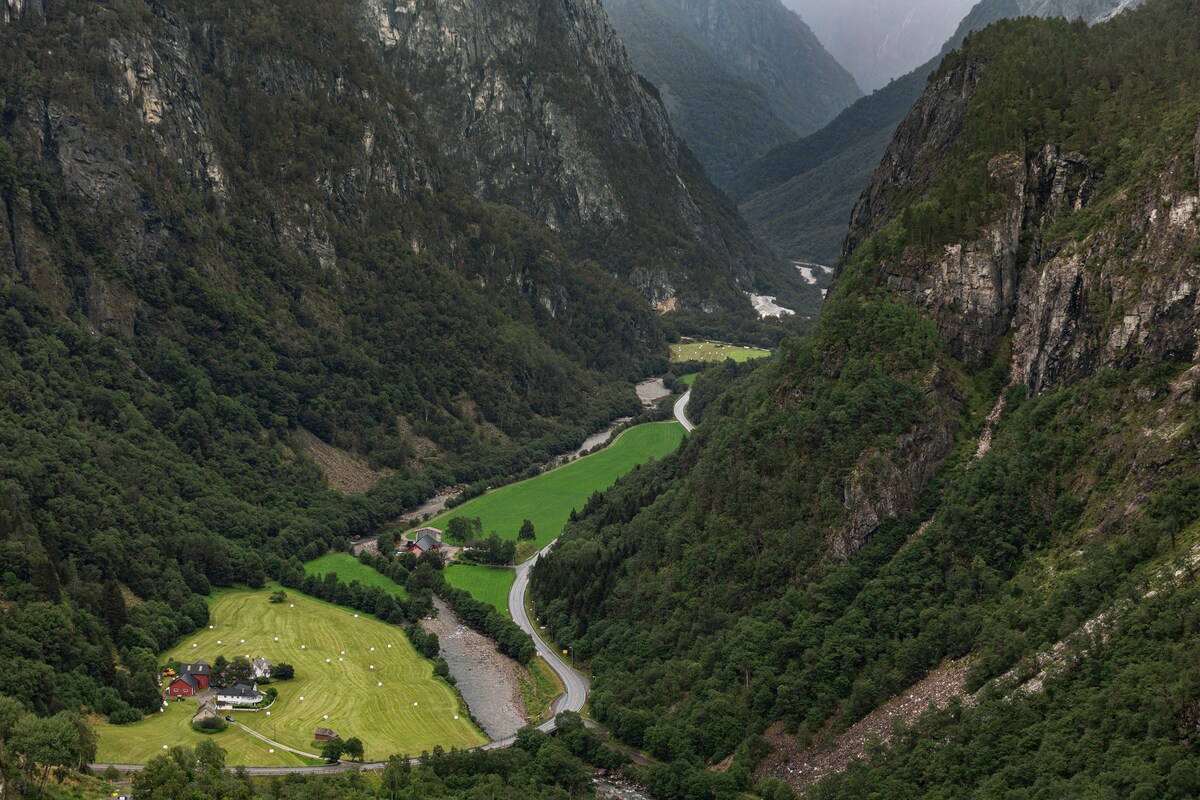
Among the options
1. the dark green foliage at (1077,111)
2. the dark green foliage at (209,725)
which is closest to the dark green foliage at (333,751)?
the dark green foliage at (209,725)

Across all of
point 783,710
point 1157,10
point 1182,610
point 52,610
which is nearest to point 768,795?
point 783,710

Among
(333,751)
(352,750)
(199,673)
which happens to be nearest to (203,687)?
(199,673)

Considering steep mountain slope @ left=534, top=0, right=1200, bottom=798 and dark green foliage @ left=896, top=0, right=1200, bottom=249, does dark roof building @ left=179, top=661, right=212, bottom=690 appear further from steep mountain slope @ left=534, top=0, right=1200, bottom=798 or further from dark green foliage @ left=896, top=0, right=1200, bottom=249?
dark green foliage @ left=896, top=0, right=1200, bottom=249

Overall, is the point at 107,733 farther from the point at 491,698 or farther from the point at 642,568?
the point at 642,568

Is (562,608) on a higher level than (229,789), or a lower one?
lower

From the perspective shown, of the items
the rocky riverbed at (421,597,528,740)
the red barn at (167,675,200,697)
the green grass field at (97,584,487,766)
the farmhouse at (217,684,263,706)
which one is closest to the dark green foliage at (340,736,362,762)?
the green grass field at (97,584,487,766)
